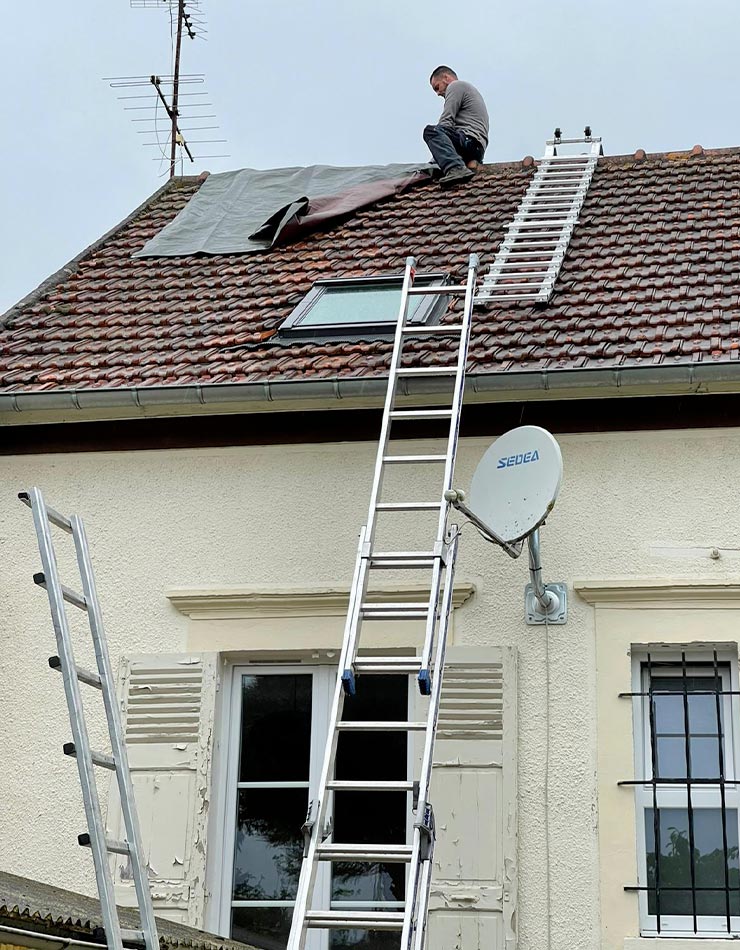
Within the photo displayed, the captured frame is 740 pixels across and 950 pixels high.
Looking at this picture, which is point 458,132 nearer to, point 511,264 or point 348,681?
point 511,264

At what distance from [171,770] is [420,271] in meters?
3.26

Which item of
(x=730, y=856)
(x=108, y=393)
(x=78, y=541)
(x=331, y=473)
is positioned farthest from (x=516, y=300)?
(x=78, y=541)

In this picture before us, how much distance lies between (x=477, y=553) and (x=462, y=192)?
3.90m

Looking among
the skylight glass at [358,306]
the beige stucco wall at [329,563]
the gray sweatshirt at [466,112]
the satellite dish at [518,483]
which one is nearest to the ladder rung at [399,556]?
the satellite dish at [518,483]

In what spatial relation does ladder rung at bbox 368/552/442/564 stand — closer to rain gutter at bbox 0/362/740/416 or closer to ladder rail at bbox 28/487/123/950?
rain gutter at bbox 0/362/740/416

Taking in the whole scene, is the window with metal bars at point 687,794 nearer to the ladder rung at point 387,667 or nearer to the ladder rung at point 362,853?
the ladder rung at point 387,667

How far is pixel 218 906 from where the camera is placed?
6293mm

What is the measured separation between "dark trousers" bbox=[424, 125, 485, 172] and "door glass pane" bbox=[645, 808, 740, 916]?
214 inches

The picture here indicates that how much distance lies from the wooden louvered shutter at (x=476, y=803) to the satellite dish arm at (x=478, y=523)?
48 cm

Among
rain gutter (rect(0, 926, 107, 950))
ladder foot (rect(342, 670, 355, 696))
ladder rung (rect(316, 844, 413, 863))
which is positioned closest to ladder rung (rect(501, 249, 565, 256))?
ladder foot (rect(342, 670, 355, 696))

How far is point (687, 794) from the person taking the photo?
6.11 metres

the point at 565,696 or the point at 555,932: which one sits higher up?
the point at 565,696

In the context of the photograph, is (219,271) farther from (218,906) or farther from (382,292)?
(218,906)

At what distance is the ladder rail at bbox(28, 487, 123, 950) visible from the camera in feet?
12.5
